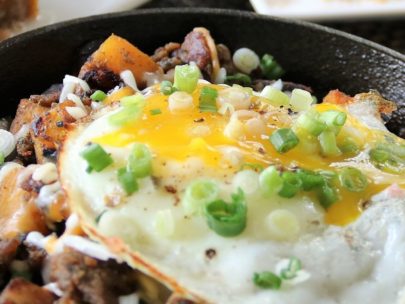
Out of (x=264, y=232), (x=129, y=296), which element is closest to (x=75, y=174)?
(x=129, y=296)

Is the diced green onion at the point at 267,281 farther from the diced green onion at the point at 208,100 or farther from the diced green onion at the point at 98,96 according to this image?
the diced green onion at the point at 98,96

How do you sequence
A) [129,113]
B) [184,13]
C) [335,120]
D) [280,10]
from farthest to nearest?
1. [280,10]
2. [184,13]
3. [335,120]
4. [129,113]

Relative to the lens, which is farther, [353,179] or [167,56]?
[167,56]

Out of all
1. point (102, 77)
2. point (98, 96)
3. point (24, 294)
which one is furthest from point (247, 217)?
point (102, 77)

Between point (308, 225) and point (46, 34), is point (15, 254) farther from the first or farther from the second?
point (46, 34)

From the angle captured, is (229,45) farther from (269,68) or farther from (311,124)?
(311,124)

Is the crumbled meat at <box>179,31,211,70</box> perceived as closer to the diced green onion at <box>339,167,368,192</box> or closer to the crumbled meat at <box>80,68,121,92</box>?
the crumbled meat at <box>80,68,121,92</box>

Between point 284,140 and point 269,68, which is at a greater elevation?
point 284,140

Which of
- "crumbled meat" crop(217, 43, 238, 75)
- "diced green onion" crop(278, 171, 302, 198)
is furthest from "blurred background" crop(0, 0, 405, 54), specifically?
"diced green onion" crop(278, 171, 302, 198)
